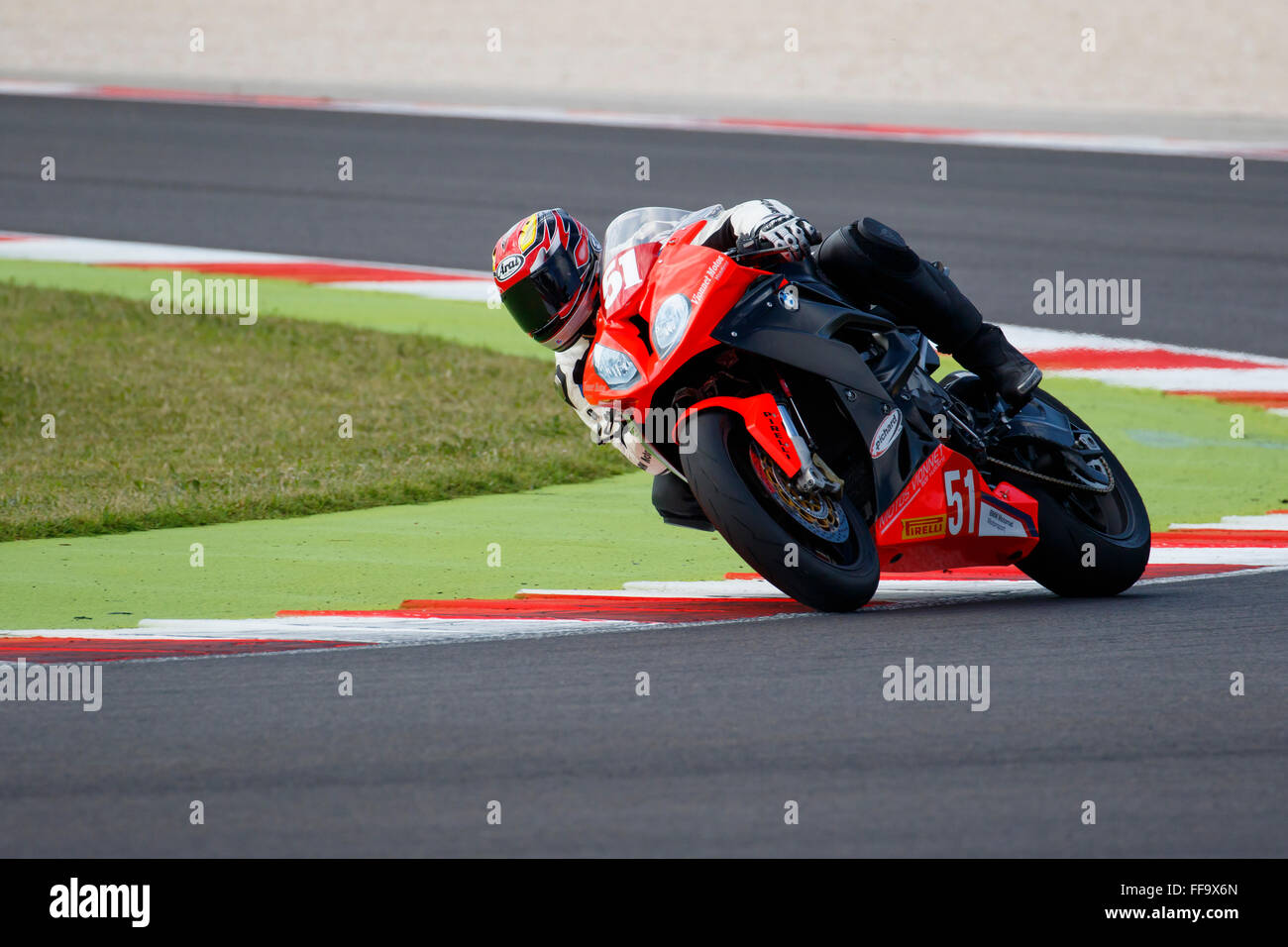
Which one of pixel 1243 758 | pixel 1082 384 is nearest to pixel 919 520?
pixel 1243 758

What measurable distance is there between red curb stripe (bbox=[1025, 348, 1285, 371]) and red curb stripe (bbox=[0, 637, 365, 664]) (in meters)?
6.09

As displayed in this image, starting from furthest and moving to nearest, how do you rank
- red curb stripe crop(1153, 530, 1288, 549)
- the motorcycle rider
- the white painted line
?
1. the white painted line
2. red curb stripe crop(1153, 530, 1288, 549)
3. the motorcycle rider

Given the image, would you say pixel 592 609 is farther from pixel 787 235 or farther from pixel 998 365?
pixel 998 365

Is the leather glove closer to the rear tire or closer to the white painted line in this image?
the rear tire

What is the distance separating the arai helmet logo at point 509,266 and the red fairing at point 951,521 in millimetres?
1438

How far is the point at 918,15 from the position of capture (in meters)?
20.4

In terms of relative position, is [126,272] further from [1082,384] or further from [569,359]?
[569,359]

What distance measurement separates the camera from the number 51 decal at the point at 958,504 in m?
6.26

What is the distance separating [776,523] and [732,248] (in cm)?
97

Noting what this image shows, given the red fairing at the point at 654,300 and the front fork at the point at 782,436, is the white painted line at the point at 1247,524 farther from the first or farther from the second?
the red fairing at the point at 654,300

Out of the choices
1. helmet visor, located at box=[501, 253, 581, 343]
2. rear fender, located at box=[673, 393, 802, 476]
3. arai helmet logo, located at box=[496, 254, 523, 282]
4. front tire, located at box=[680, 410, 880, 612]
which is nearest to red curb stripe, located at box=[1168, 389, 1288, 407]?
front tire, located at box=[680, 410, 880, 612]

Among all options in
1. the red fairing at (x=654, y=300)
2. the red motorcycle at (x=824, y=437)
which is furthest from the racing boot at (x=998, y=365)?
the red fairing at (x=654, y=300)

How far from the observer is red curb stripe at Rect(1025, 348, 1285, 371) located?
1076cm
